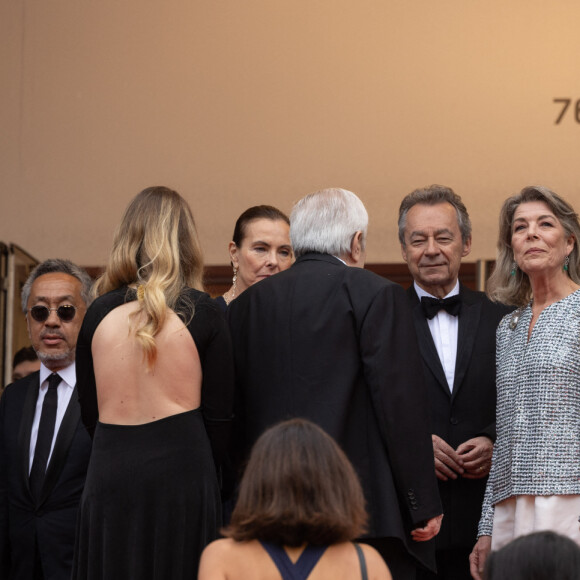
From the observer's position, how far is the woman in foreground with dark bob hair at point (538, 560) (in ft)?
7.42

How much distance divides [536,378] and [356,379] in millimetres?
651

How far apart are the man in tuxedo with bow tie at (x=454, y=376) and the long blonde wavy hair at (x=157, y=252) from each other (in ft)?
3.83

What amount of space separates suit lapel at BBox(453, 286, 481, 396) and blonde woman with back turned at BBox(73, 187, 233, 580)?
1.12m

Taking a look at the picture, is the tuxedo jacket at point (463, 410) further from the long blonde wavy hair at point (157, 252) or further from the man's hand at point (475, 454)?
the long blonde wavy hair at point (157, 252)

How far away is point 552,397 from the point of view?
3.59 m

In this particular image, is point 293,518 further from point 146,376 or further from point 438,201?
point 438,201

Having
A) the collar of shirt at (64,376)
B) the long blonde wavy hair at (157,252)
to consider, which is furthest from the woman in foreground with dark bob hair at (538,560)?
the collar of shirt at (64,376)

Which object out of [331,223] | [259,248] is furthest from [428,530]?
[259,248]

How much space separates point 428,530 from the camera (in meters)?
3.41

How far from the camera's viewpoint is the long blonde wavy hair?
3375 mm

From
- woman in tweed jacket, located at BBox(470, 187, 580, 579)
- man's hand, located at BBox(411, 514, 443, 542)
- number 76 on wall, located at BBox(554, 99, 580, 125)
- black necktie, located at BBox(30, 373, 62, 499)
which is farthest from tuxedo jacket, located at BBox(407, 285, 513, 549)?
number 76 on wall, located at BBox(554, 99, 580, 125)

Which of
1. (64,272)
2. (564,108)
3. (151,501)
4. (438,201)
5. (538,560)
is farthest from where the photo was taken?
(564,108)

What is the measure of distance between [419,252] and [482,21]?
4254 millimetres

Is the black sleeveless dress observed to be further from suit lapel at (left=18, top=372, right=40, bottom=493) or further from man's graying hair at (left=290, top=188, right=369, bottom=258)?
suit lapel at (left=18, top=372, right=40, bottom=493)
